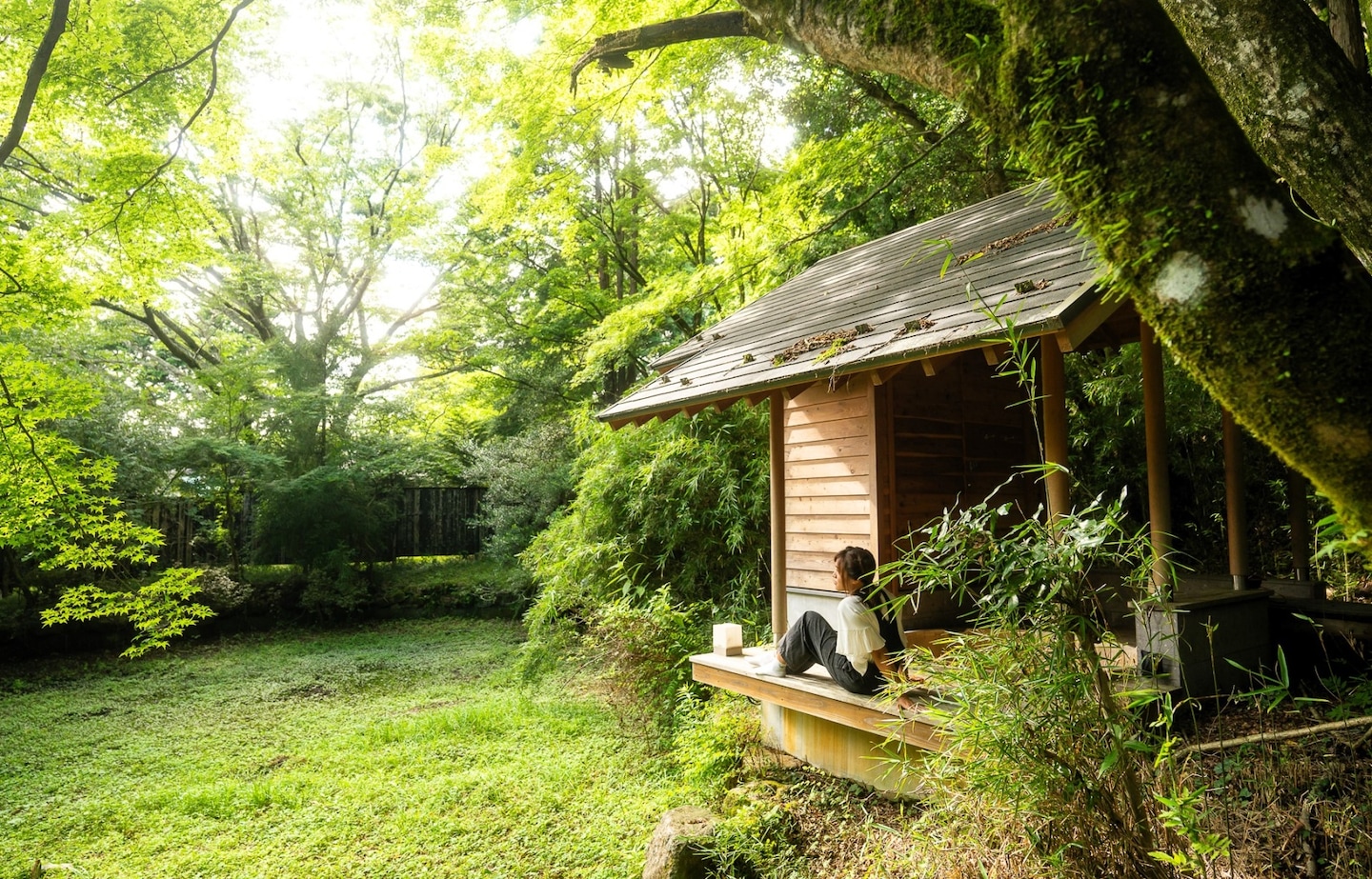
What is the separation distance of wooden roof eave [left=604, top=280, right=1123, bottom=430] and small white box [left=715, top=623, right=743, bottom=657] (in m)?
1.83

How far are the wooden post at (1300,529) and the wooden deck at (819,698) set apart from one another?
3699 millimetres

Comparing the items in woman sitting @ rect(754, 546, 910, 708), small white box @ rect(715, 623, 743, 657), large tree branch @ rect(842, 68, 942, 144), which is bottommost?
small white box @ rect(715, 623, 743, 657)

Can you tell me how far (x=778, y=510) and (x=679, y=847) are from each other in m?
2.74

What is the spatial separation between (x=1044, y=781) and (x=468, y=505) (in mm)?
15936

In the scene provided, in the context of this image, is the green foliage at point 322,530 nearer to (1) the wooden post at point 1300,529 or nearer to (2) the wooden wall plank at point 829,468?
(2) the wooden wall plank at point 829,468

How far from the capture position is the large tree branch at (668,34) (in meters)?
4.26

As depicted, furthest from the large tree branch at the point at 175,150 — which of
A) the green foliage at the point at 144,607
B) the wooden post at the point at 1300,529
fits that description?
the wooden post at the point at 1300,529

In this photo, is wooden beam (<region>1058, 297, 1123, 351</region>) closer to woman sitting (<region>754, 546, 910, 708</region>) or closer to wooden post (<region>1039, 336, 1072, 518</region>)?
wooden post (<region>1039, 336, 1072, 518</region>)

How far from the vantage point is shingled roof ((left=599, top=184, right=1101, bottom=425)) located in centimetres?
399

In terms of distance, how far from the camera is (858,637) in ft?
14.4

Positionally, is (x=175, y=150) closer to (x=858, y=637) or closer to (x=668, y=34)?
(x=668, y=34)

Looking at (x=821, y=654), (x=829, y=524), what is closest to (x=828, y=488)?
(x=829, y=524)

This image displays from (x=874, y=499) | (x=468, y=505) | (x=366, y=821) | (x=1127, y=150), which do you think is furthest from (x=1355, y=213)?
(x=468, y=505)

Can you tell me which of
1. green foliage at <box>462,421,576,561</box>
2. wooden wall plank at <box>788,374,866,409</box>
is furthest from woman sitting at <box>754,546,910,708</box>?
green foliage at <box>462,421,576,561</box>
